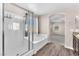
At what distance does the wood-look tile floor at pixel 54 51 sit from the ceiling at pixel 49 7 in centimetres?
52

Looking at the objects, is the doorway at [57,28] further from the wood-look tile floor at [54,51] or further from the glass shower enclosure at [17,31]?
the glass shower enclosure at [17,31]

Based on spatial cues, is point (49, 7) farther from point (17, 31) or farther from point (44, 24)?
point (17, 31)

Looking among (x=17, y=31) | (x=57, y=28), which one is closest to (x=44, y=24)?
(x=57, y=28)

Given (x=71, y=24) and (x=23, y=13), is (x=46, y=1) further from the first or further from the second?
(x=71, y=24)

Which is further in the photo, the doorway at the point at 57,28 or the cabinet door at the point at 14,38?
the doorway at the point at 57,28

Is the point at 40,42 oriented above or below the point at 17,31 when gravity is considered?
below

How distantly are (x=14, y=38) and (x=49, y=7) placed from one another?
2.24 feet

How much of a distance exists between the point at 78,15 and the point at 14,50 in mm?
1049

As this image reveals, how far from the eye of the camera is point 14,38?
4.85ft

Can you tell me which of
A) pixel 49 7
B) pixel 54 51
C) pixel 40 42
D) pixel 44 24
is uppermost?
pixel 49 7

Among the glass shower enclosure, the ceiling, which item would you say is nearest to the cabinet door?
the glass shower enclosure

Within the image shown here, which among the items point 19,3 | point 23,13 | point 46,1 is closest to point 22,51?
point 23,13

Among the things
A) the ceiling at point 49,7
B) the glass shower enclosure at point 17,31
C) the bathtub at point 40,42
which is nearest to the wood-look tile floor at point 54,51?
the bathtub at point 40,42

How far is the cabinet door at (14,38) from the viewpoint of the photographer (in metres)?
1.40
